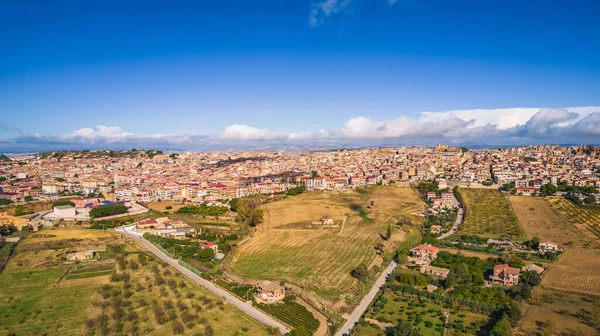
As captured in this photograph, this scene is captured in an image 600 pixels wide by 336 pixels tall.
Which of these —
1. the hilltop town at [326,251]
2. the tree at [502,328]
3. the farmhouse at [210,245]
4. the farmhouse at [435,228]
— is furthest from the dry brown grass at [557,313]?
the farmhouse at [210,245]

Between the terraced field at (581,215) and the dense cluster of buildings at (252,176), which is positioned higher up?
the dense cluster of buildings at (252,176)

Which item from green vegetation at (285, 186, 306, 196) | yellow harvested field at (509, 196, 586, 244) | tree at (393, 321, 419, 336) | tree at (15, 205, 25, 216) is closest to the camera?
tree at (393, 321, 419, 336)

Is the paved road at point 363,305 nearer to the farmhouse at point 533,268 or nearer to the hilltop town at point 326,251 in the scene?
the hilltop town at point 326,251

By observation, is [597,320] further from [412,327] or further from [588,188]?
[588,188]

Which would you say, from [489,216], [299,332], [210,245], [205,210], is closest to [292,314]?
[299,332]

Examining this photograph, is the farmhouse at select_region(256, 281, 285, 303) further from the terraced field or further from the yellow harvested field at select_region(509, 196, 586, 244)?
the terraced field

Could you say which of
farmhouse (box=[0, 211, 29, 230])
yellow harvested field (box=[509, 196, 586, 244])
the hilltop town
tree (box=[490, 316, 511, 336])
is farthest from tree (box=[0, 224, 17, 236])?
yellow harvested field (box=[509, 196, 586, 244])

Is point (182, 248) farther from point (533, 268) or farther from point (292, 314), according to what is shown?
point (533, 268)
